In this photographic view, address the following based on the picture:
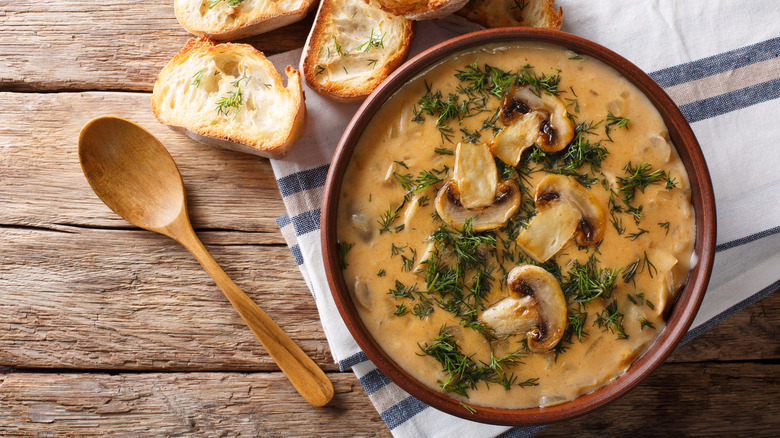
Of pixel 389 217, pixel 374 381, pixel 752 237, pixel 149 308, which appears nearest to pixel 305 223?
pixel 389 217

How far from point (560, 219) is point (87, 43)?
231 centimetres

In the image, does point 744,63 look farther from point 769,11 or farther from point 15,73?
point 15,73

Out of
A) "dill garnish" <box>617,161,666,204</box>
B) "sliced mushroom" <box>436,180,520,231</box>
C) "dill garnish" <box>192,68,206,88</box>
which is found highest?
"dill garnish" <box>617,161,666,204</box>

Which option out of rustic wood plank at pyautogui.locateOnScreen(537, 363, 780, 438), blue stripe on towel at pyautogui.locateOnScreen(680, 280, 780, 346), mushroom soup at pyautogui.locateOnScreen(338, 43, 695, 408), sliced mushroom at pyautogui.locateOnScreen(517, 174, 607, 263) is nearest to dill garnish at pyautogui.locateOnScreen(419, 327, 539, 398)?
mushroom soup at pyautogui.locateOnScreen(338, 43, 695, 408)

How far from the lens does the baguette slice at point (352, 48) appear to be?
2355 mm

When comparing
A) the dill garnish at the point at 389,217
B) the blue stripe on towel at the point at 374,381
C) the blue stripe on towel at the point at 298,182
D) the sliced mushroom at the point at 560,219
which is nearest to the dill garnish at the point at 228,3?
the blue stripe on towel at the point at 298,182

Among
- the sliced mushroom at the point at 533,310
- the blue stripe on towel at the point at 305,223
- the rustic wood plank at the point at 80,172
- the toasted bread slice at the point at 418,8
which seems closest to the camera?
the sliced mushroom at the point at 533,310

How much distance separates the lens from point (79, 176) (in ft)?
8.55

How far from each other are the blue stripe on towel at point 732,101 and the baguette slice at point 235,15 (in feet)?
5.80

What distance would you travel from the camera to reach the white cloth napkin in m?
2.40

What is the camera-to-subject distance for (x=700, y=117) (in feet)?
7.92

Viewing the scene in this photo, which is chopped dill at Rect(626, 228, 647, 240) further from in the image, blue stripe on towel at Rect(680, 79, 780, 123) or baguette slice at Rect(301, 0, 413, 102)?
baguette slice at Rect(301, 0, 413, 102)

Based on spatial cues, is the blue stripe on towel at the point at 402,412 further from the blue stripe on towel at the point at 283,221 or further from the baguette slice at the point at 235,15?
the baguette slice at the point at 235,15

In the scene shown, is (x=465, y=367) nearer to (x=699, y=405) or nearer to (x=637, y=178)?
(x=637, y=178)
